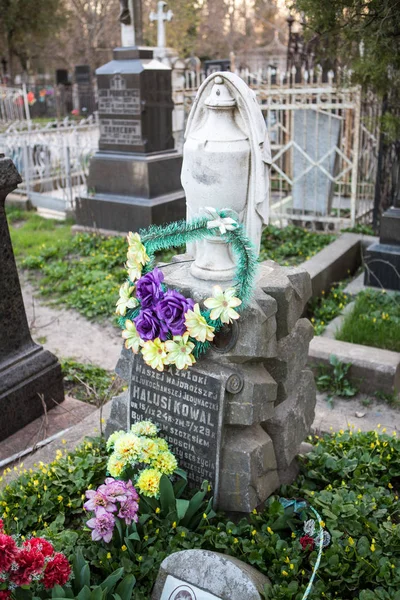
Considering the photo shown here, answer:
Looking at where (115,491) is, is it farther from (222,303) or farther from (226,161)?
(226,161)

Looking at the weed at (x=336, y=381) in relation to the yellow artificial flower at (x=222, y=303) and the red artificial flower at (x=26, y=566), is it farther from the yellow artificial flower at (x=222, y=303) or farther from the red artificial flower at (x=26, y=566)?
the red artificial flower at (x=26, y=566)

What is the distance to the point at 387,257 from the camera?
5742 millimetres

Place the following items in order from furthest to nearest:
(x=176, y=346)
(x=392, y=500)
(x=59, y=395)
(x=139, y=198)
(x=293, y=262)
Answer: (x=139, y=198)
(x=293, y=262)
(x=59, y=395)
(x=392, y=500)
(x=176, y=346)

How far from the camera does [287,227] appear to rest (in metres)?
7.95

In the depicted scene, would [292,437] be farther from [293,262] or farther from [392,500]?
[293,262]

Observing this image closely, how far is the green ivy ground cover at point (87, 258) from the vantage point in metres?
6.28

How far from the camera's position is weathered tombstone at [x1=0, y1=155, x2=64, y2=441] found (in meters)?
3.73

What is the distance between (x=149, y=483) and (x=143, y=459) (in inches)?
4.2

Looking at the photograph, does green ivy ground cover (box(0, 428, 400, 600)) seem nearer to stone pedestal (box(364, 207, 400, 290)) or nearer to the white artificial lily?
the white artificial lily

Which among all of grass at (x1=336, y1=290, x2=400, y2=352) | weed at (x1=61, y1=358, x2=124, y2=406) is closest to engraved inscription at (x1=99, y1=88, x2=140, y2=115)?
weed at (x1=61, y1=358, x2=124, y2=406)

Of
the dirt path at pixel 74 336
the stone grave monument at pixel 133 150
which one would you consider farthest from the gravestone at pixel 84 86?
the dirt path at pixel 74 336

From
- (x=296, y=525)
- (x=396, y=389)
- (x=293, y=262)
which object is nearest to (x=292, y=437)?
(x=296, y=525)

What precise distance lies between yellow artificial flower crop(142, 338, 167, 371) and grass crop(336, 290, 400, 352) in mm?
2540

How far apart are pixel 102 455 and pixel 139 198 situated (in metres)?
5.07
